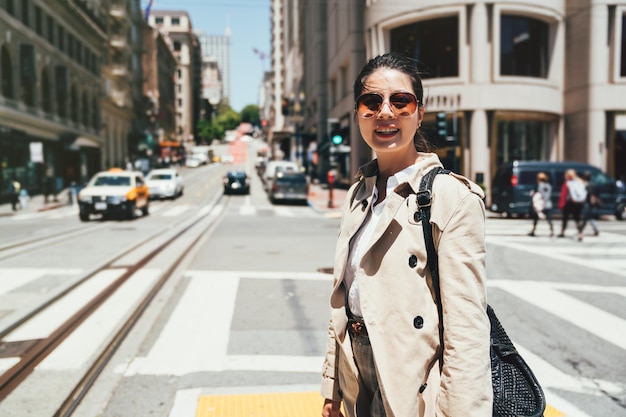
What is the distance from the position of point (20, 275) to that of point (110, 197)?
1142 cm

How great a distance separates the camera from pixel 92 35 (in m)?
43.8

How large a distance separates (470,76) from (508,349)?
27.6 m

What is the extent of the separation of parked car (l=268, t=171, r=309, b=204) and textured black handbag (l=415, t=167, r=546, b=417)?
28.0m

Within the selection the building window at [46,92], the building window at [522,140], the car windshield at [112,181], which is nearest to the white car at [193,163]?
the building window at [46,92]

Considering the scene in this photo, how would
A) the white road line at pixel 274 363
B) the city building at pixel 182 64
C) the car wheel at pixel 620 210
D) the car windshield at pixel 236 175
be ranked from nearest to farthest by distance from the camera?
the white road line at pixel 274 363
the car wheel at pixel 620 210
the car windshield at pixel 236 175
the city building at pixel 182 64

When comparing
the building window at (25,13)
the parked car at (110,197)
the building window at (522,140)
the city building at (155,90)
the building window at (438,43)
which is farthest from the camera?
the city building at (155,90)

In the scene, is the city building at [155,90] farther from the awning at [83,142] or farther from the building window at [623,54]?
the building window at [623,54]

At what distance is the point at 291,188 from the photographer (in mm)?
29969

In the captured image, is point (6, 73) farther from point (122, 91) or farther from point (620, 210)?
point (620, 210)

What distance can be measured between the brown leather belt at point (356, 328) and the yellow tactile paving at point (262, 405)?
6.29ft

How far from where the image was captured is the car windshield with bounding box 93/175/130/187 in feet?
Result: 68.7

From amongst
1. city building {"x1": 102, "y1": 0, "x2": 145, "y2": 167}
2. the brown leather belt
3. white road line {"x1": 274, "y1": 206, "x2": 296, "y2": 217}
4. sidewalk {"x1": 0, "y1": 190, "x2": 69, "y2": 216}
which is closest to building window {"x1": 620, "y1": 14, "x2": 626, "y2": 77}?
white road line {"x1": 274, "y1": 206, "x2": 296, "y2": 217}

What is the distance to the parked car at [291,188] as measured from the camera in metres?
29.9

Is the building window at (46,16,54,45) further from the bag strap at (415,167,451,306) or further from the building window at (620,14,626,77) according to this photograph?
the bag strap at (415,167,451,306)
